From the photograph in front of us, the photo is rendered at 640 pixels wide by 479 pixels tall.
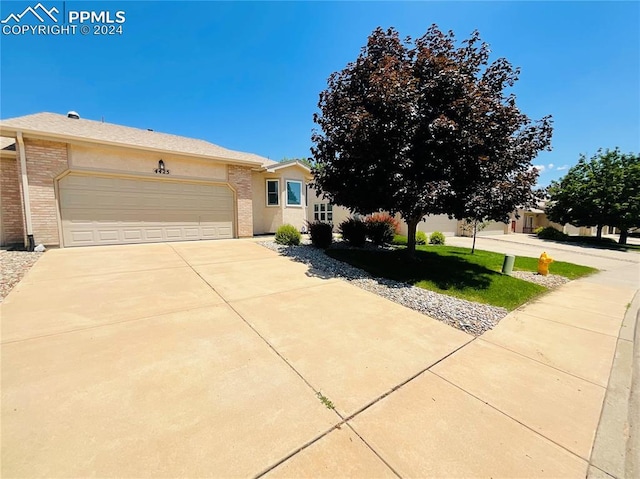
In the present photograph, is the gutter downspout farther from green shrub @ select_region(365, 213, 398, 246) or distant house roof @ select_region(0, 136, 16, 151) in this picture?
green shrub @ select_region(365, 213, 398, 246)

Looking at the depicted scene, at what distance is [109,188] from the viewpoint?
920 cm

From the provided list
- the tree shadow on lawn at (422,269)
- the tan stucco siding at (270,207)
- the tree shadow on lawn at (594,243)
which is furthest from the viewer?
the tree shadow on lawn at (594,243)

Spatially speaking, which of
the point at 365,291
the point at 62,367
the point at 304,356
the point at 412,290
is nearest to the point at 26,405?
the point at 62,367

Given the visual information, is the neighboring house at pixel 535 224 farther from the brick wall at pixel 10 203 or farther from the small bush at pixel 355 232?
the brick wall at pixel 10 203

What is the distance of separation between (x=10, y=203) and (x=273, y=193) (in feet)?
32.5

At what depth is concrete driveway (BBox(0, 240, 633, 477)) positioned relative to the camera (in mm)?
1854

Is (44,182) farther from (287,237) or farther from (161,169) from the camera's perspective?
(287,237)

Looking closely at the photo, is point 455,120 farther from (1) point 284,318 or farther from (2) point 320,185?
(1) point 284,318

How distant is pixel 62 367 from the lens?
269cm

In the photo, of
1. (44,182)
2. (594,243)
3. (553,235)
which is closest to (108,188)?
(44,182)


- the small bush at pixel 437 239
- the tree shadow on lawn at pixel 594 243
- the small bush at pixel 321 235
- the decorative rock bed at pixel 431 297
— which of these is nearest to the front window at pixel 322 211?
the small bush at pixel 437 239

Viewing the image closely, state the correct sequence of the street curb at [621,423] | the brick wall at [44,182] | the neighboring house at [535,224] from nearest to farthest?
the street curb at [621,423] → the brick wall at [44,182] → the neighboring house at [535,224]

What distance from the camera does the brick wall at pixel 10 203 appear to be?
8.78 meters

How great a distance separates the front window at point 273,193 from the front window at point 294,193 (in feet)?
2.10
